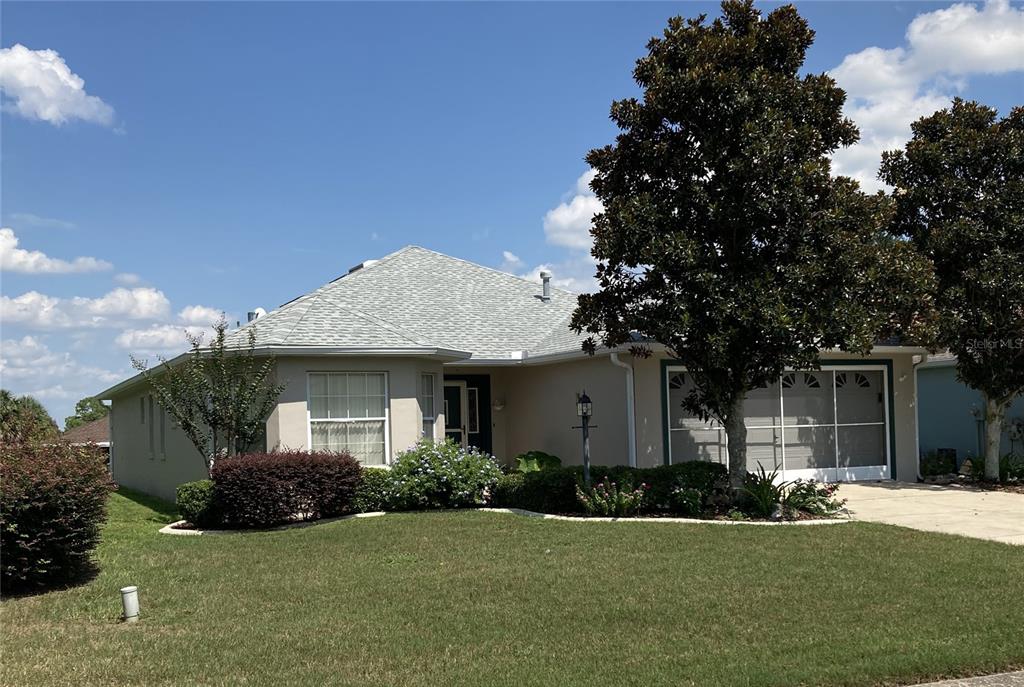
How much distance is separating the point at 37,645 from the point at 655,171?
388 inches

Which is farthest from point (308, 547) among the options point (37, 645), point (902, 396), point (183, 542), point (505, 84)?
point (902, 396)

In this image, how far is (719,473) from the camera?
1333 centimetres

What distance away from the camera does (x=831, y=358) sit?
56.6 ft

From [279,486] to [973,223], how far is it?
13293 mm

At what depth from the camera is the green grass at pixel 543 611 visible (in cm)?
593

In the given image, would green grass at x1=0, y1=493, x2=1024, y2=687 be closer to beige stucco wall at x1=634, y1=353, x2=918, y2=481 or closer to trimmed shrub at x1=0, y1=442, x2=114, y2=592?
trimmed shrub at x1=0, y1=442, x2=114, y2=592

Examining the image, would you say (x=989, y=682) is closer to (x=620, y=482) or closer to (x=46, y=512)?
(x=620, y=482)

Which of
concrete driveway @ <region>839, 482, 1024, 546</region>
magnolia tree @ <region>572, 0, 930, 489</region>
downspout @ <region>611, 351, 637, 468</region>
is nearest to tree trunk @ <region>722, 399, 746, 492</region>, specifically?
magnolia tree @ <region>572, 0, 930, 489</region>

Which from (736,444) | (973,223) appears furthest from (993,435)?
(736,444)

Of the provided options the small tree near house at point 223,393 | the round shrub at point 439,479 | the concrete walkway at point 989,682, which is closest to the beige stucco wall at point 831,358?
the round shrub at point 439,479

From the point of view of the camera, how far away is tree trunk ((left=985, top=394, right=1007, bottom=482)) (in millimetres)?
17531

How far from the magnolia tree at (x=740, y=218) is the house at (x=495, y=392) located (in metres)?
3.09

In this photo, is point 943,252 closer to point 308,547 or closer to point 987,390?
point 987,390

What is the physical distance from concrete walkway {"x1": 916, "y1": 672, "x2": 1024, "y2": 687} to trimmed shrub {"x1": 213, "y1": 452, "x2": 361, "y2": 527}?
9.49m
